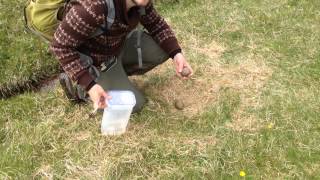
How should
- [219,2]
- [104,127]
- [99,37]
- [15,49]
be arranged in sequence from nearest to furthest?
[99,37] → [104,127] → [15,49] → [219,2]

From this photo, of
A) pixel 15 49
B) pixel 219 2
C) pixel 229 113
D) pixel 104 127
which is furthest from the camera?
pixel 219 2

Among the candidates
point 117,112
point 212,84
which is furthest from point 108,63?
point 212,84

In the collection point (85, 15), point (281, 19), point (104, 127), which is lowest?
point (281, 19)

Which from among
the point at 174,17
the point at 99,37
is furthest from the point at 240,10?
the point at 99,37

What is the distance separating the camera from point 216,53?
447 cm

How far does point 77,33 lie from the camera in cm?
304

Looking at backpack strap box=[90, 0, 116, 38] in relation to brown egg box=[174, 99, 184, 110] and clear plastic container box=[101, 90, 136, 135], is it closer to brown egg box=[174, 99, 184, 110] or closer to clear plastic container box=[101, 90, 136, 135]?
clear plastic container box=[101, 90, 136, 135]

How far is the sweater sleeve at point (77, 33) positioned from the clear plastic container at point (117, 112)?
0.26m

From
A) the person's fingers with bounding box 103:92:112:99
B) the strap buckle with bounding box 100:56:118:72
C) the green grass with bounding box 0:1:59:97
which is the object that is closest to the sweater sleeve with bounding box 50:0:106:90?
the person's fingers with bounding box 103:92:112:99

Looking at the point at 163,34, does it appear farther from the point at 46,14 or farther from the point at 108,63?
the point at 46,14

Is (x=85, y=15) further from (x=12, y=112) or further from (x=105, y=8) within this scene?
(x=12, y=112)

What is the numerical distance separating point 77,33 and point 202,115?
118 centimetres

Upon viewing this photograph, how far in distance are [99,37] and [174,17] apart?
5.90 feet

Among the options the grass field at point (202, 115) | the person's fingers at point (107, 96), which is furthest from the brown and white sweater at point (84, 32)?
the grass field at point (202, 115)
